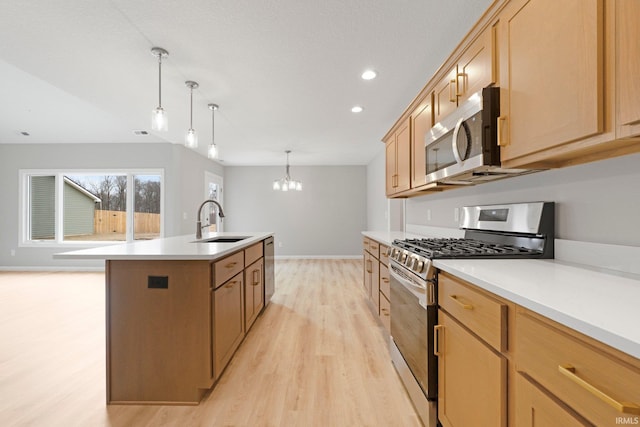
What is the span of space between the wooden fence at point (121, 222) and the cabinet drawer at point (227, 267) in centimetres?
400

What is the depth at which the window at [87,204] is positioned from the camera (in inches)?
219

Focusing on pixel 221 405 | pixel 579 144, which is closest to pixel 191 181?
pixel 221 405

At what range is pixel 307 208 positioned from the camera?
7.23 m

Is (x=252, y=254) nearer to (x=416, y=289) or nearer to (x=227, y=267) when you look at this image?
(x=227, y=267)

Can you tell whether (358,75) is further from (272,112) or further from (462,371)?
(462,371)

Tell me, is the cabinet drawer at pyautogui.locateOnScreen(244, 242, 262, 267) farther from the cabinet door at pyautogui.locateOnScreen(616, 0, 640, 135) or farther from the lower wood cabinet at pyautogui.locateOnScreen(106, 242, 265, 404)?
the cabinet door at pyautogui.locateOnScreen(616, 0, 640, 135)

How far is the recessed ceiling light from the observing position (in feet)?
8.24

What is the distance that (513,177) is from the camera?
1758 millimetres

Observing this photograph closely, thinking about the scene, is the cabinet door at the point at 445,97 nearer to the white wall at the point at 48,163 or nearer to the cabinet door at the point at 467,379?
the cabinet door at the point at 467,379

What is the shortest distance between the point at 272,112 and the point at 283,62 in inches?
46.5

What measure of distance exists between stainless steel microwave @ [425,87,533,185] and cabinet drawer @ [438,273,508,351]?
66 centimetres

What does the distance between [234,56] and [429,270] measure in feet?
7.12

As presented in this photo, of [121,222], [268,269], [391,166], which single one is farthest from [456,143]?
[121,222]

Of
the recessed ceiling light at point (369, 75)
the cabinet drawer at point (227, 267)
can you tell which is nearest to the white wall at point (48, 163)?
the cabinet drawer at point (227, 267)
